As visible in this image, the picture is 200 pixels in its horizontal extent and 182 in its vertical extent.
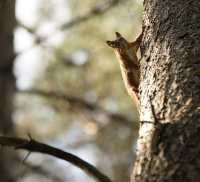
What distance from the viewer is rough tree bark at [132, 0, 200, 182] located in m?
1.04

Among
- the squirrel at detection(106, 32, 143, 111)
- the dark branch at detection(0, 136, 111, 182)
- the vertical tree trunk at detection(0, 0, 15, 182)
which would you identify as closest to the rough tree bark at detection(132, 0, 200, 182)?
the squirrel at detection(106, 32, 143, 111)

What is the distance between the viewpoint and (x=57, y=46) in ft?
18.6

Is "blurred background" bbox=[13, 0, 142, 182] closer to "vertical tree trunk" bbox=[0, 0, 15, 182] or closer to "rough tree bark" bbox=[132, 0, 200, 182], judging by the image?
"vertical tree trunk" bbox=[0, 0, 15, 182]

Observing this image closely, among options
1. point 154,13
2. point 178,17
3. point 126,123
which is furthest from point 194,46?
point 126,123

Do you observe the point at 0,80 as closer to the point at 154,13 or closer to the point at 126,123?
the point at 126,123

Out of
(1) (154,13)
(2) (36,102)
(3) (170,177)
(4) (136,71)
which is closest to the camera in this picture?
(3) (170,177)

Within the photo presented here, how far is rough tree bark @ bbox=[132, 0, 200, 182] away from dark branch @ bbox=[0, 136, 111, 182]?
1.10 feet

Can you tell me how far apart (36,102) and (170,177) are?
5.52 meters

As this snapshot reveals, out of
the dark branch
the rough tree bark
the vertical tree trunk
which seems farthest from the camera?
the vertical tree trunk

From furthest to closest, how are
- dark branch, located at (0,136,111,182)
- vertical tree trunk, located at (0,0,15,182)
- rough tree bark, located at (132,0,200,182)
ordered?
1. vertical tree trunk, located at (0,0,15,182)
2. dark branch, located at (0,136,111,182)
3. rough tree bark, located at (132,0,200,182)

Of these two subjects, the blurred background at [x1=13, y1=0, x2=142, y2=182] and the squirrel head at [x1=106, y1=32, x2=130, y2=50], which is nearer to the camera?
the squirrel head at [x1=106, y1=32, x2=130, y2=50]

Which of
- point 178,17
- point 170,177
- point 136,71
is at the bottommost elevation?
point 170,177

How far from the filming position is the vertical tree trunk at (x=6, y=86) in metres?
4.61

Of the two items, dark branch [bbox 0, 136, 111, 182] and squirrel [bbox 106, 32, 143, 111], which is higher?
squirrel [bbox 106, 32, 143, 111]
